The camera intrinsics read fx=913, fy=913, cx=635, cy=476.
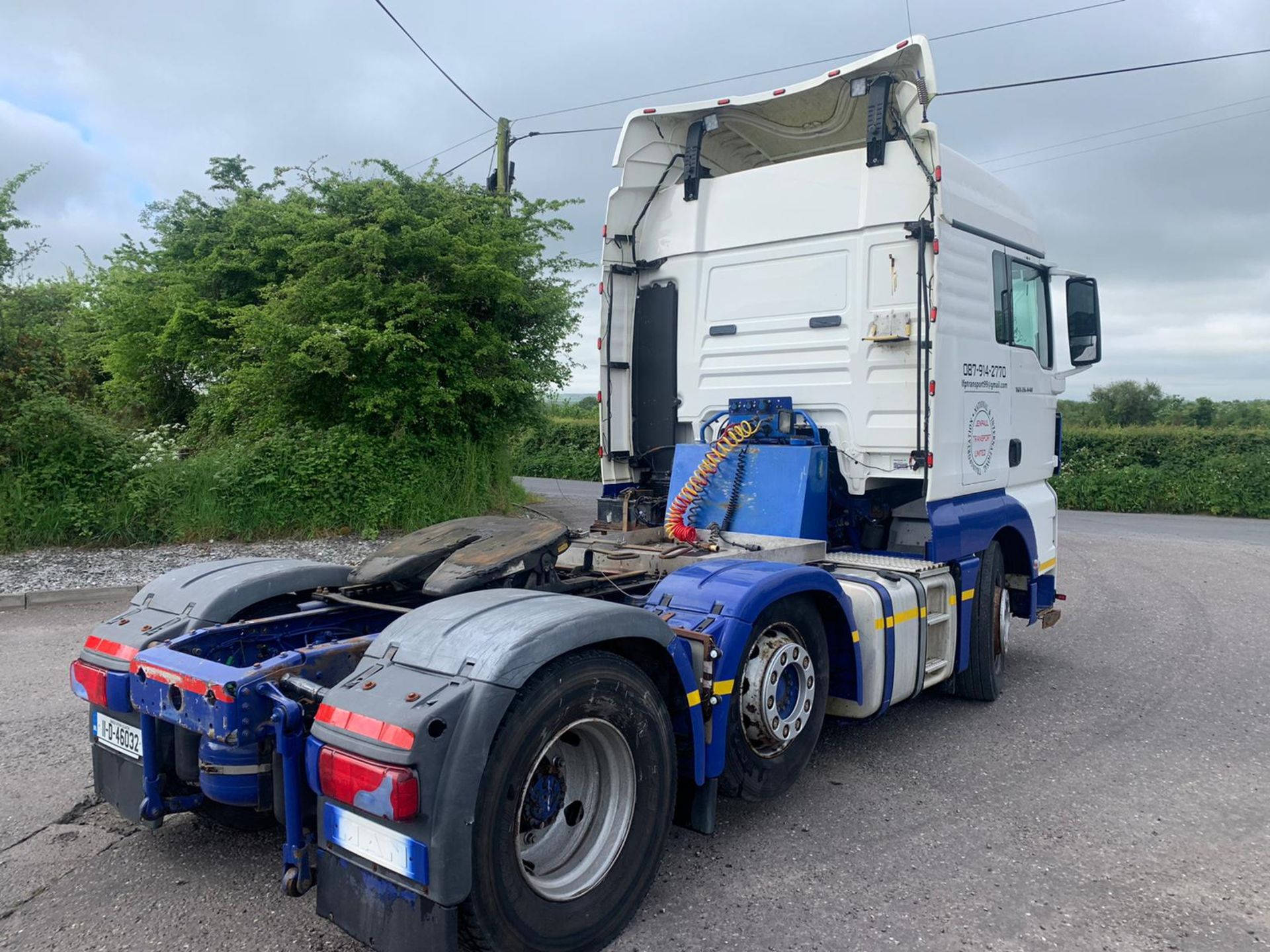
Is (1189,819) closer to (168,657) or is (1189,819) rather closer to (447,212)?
(168,657)

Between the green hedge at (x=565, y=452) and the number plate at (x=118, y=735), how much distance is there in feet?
84.7

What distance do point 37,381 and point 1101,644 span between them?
12.0m

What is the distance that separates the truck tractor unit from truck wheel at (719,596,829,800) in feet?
0.05

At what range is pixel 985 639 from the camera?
5.95 m

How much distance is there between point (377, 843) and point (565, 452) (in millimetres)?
28664

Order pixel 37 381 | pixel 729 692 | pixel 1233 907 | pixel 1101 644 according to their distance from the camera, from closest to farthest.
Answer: pixel 1233 907 → pixel 729 692 → pixel 1101 644 → pixel 37 381

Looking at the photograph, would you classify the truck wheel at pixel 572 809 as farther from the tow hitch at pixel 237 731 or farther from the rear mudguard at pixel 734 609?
the tow hitch at pixel 237 731

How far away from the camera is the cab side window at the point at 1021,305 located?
6129mm

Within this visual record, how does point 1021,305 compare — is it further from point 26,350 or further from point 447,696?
point 26,350

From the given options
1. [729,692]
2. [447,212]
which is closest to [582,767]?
[729,692]

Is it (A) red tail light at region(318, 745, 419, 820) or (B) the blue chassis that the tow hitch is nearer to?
(B) the blue chassis

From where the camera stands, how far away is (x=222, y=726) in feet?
9.66

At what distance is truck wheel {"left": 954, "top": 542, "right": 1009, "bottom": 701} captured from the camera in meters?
5.93

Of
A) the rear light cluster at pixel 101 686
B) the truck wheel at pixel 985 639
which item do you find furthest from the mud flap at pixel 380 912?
the truck wheel at pixel 985 639
